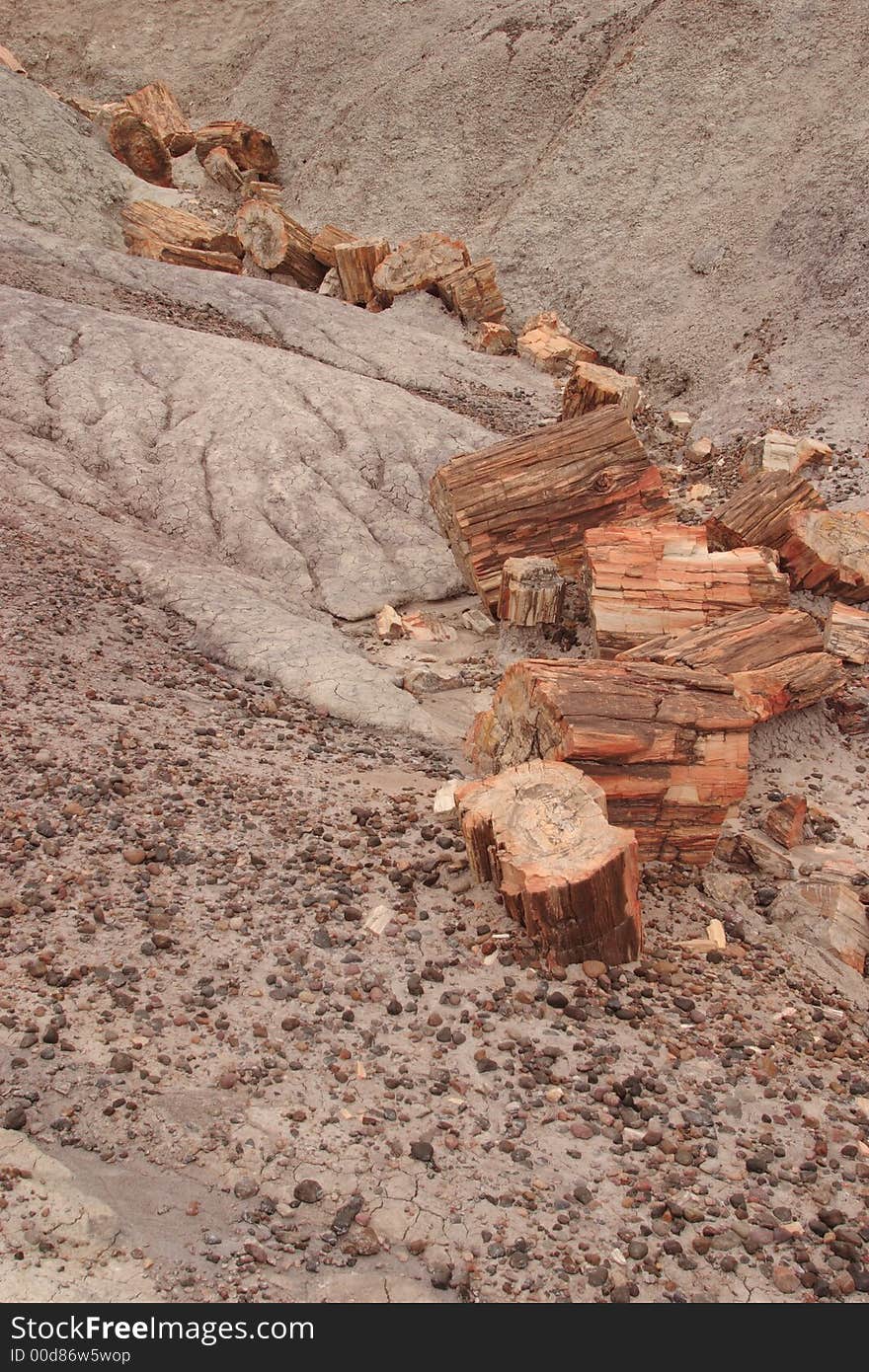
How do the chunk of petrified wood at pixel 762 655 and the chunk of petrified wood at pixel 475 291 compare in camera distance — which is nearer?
the chunk of petrified wood at pixel 762 655

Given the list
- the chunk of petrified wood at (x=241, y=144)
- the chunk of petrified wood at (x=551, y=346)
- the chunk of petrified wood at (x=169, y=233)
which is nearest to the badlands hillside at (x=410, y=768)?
the chunk of petrified wood at (x=551, y=346)

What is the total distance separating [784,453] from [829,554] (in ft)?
7.84

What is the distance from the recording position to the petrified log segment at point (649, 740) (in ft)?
17.0

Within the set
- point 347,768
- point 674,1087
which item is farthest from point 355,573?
point 674,1087

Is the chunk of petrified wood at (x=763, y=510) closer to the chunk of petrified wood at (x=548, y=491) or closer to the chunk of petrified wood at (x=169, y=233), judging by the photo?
the chunk of petrified wood at (x=548, y=491)

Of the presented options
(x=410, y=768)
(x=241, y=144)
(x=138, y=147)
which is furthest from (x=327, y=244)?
(x=410, y=768)

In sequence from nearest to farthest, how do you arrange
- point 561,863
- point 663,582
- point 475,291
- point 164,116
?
point 561,863 < point 663,582 < point 475,291 < point 164,116

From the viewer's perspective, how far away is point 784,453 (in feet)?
33.1

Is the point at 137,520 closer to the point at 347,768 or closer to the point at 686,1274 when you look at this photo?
the point at 347,768

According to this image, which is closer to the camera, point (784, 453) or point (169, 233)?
point (784, 453)

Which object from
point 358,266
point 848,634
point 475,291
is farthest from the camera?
point 358,266

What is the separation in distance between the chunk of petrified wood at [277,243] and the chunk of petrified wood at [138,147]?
4.81 metres

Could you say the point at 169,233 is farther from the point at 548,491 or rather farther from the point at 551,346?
the point at 548,491

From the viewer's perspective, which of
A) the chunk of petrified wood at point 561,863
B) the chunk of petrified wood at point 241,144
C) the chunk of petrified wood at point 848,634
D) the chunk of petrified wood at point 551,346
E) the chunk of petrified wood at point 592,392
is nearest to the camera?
the chunk of petrified wood at point 561,863
